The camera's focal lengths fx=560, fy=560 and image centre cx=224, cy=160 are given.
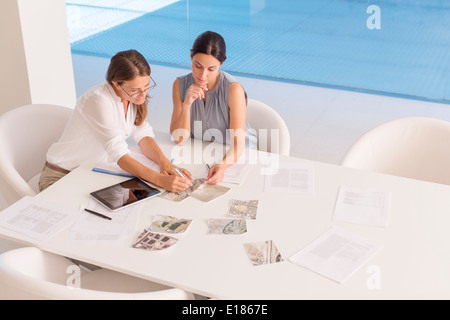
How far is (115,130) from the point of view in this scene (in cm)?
258

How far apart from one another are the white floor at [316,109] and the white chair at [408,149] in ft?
4.41

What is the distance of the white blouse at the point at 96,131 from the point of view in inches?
101

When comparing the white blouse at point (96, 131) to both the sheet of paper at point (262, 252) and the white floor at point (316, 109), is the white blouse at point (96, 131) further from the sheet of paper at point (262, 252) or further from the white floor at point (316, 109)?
the white floor at point (316, 109)

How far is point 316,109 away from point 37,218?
11.5 feet

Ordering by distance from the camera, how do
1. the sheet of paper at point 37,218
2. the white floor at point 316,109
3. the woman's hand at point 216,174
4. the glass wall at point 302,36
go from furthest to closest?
the glass wall at point 302,36 < the white floor at point 316,109 < the woman's hand at point 216,174 < the sheet of paper at point 37,218

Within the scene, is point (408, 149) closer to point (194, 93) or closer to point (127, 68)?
point (194, 93)

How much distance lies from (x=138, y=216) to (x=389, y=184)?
43.1 inches

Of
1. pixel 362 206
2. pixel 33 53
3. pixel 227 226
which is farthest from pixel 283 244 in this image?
pixel 33 53

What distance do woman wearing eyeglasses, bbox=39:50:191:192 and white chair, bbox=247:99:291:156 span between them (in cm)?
62

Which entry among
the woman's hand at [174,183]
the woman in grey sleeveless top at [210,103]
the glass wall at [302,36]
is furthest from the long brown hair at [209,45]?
the glass wall at [302,36]

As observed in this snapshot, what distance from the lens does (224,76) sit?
9.43ft

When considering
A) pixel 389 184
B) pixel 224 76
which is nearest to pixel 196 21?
pixel 224 76
